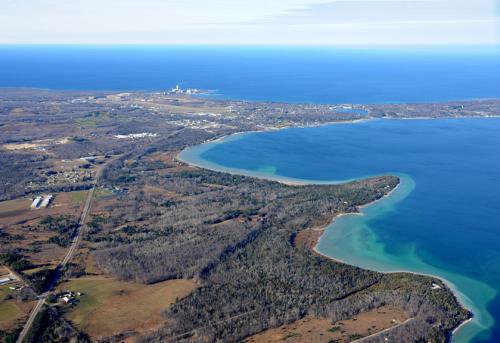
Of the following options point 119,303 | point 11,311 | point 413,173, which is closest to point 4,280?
point 11,311

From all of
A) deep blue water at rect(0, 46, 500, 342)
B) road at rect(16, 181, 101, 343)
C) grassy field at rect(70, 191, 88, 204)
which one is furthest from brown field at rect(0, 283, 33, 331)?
deep blue water at rect(0, 46, 500, 342)

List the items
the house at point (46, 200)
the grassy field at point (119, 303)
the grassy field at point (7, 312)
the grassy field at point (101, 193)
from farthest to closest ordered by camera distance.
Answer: the grassy field at point (101, 193) < the house at point (46, 200) < the grassy field at point (119, 303) < the grassy field at point (7, 312)

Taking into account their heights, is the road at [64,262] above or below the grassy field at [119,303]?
above

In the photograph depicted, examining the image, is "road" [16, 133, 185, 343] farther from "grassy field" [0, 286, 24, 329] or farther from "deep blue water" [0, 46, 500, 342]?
"deep blue water" [0, 46, 500, 342]

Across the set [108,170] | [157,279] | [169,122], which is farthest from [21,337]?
[169,122]

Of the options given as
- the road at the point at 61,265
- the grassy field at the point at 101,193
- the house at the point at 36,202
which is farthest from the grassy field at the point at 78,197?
the house at the point at 36,202

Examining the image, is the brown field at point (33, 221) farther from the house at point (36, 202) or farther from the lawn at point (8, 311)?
the lawn at point (8, 311)

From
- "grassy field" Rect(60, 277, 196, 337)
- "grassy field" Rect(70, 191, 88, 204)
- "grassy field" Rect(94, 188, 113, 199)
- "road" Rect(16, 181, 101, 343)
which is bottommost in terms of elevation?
"grassy field" Rect(60, 277, 196, 337)
